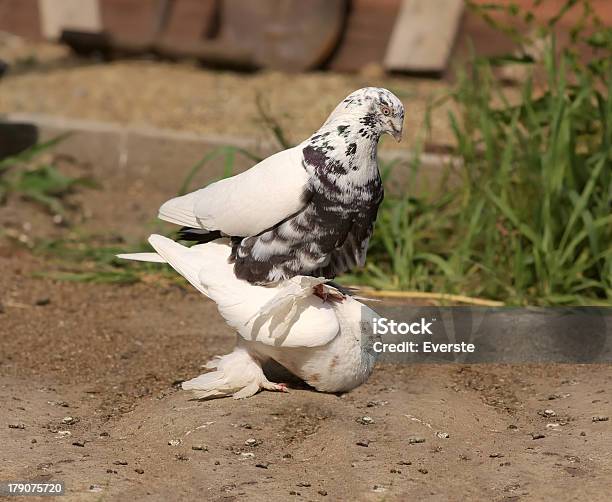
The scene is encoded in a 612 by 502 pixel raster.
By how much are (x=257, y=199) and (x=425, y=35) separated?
13.6ft

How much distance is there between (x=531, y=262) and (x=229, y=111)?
9.23 feet

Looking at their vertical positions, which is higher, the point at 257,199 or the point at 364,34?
the point at 364,34

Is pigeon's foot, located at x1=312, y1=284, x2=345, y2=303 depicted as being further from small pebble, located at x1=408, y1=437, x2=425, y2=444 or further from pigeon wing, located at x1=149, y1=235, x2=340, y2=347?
small pebble, located at x1=408, y1=437, x2=425, y2=444

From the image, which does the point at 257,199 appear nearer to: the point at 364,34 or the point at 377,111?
the point at 377,111

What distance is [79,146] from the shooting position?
19.3 feet

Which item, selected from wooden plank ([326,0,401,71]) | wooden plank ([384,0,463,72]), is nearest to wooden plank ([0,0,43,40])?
wooden plank ([326,0,401,71])

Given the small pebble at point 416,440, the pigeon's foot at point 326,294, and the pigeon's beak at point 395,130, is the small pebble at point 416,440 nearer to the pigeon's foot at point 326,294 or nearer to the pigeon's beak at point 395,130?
the pigeon's foot at point 326,294

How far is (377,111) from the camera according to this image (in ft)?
9.59

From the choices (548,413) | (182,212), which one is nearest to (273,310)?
(182,212)

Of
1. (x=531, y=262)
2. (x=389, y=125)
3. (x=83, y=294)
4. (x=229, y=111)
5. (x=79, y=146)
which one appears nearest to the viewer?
(x=389, y=125)

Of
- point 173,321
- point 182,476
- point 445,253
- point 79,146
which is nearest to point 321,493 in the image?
point 182,476

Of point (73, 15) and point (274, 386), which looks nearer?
point (274, 386)

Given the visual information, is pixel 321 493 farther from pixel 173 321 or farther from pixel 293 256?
pixel 173 321

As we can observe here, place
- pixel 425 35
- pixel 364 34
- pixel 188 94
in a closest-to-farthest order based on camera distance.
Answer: pixel 188 94, pixel 425 35, pixel 364 34
